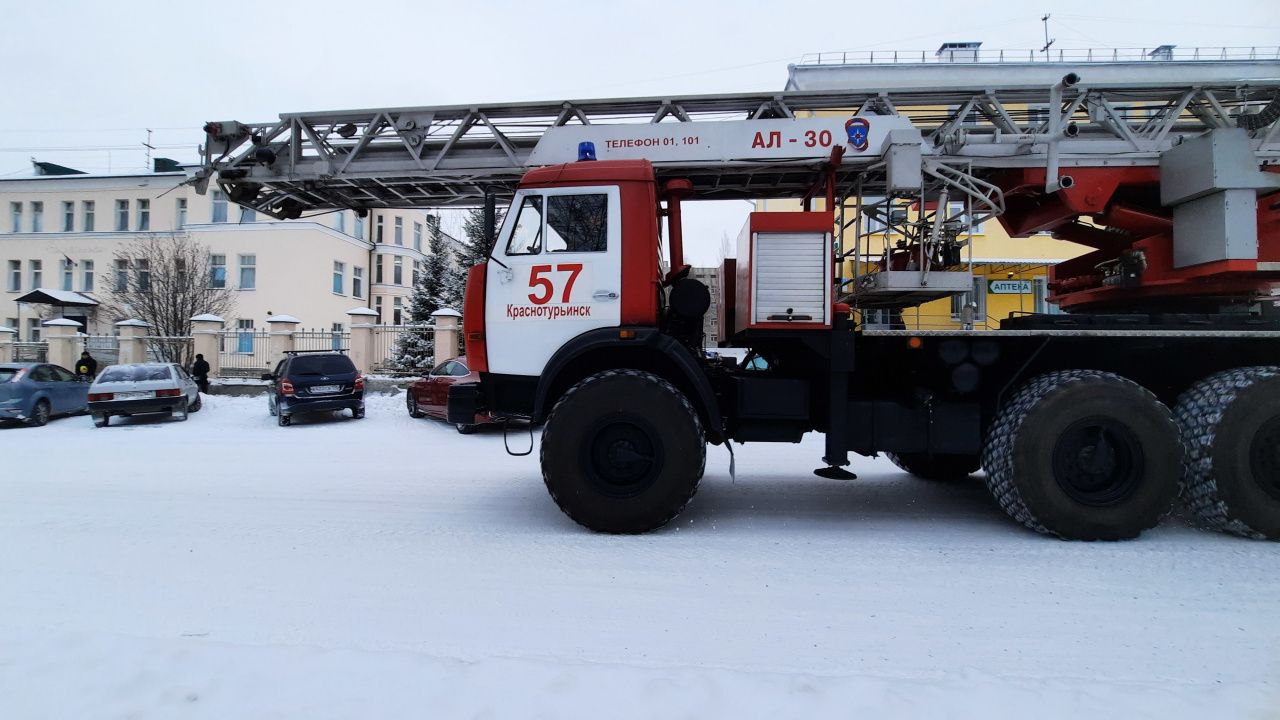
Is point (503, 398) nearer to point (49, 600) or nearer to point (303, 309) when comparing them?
point (49, 600)

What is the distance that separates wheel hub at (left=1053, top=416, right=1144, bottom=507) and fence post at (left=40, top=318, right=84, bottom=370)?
26216 mm

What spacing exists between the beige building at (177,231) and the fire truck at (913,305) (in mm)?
27393

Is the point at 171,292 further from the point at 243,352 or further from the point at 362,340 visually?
the point at 362,340

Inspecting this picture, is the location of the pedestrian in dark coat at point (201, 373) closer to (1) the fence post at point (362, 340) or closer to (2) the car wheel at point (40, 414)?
(2) the car wheel at point (40, 414)

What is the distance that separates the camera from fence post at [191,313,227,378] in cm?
1827

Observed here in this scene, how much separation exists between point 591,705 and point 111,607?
323 cm

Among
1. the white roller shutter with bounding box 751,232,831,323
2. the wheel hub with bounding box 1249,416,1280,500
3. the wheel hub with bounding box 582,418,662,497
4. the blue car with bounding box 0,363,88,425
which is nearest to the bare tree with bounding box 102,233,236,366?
the blue car with bounding box 0,363,88,425

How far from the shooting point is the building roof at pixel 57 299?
2398cm

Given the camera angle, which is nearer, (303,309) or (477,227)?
(477,227)

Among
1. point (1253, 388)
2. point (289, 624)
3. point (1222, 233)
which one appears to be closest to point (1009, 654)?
point (1253, 388)

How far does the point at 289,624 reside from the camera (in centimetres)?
338

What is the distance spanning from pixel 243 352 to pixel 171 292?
18.8 feet

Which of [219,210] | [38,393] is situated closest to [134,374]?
[38,393]

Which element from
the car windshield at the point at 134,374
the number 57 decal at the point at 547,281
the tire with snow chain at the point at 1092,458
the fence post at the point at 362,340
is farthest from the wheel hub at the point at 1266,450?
the car windshield at the point at 134,374
